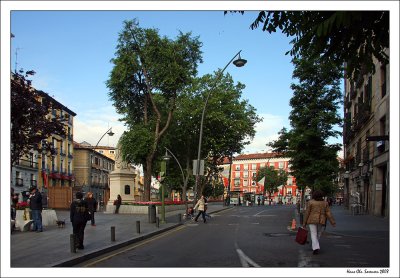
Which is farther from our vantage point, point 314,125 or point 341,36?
point 314,125

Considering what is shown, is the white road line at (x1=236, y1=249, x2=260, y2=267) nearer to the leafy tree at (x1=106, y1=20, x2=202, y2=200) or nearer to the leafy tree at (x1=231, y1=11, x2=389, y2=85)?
the leafy tree at (x1=231, y1=11, x2=389, y2=85)

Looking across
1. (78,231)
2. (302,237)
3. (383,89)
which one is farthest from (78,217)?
(383,89)

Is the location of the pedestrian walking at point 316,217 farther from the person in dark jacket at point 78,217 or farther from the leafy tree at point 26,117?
the leafy tree at point 26,117

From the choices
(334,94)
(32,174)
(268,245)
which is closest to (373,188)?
(334,94)

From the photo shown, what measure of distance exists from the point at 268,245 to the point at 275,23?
6557 mm

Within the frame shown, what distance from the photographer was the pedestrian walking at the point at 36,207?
16844 millimetres

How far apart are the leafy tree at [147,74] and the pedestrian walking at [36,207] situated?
17912mm

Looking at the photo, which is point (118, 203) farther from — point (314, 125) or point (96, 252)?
point (96, 252)

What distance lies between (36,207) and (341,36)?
504 inches

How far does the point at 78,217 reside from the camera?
461 inches

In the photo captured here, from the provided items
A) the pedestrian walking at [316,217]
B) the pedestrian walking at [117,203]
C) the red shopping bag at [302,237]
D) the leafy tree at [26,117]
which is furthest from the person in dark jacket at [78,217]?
the pedestrian walking at [117,203]

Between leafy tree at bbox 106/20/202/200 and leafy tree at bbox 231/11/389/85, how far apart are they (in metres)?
24.4

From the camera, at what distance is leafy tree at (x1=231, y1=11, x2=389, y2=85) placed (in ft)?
26.8

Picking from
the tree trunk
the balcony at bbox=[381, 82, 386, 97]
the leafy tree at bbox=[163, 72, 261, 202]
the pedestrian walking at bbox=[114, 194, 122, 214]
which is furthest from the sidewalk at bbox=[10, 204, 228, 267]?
the leafy tree at bbox=[163, 72, 261, 202]
